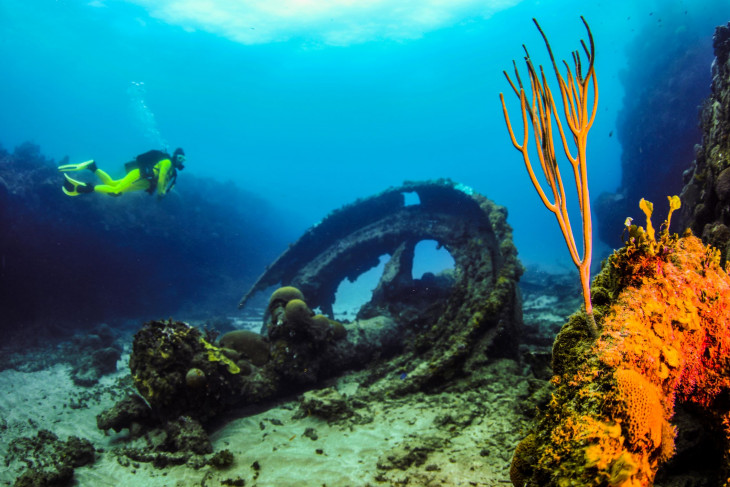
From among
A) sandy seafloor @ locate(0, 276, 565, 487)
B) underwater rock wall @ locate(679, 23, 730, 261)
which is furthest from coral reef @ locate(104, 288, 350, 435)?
underwater rock wall @ locate(679, 23, 730, 261)

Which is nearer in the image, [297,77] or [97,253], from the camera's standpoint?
[97,253]

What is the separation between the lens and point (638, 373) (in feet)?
5.50

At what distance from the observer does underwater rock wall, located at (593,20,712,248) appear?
627 inches

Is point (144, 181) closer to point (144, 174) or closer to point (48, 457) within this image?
point (144, 174)

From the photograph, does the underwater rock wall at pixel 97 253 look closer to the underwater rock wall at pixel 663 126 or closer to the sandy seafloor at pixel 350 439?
the sandy seafloor at pixel 350 439

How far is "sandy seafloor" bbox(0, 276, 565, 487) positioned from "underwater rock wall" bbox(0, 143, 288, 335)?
295 inches

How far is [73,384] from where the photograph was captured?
26.4ft

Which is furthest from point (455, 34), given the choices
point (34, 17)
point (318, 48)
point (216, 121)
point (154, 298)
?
point (216, 121)

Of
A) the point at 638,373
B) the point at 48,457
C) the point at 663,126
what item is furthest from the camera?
the point at 663,126

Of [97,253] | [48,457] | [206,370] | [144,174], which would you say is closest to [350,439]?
[206,370]

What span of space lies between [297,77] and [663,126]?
56209 millimetres

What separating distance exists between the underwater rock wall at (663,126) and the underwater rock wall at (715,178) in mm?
11703

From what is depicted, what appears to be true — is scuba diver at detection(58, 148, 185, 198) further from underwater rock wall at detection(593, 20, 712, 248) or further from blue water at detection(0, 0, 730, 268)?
underwater rock wall at detection(593, 20, 712, 248)

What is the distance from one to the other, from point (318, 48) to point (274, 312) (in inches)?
1955
